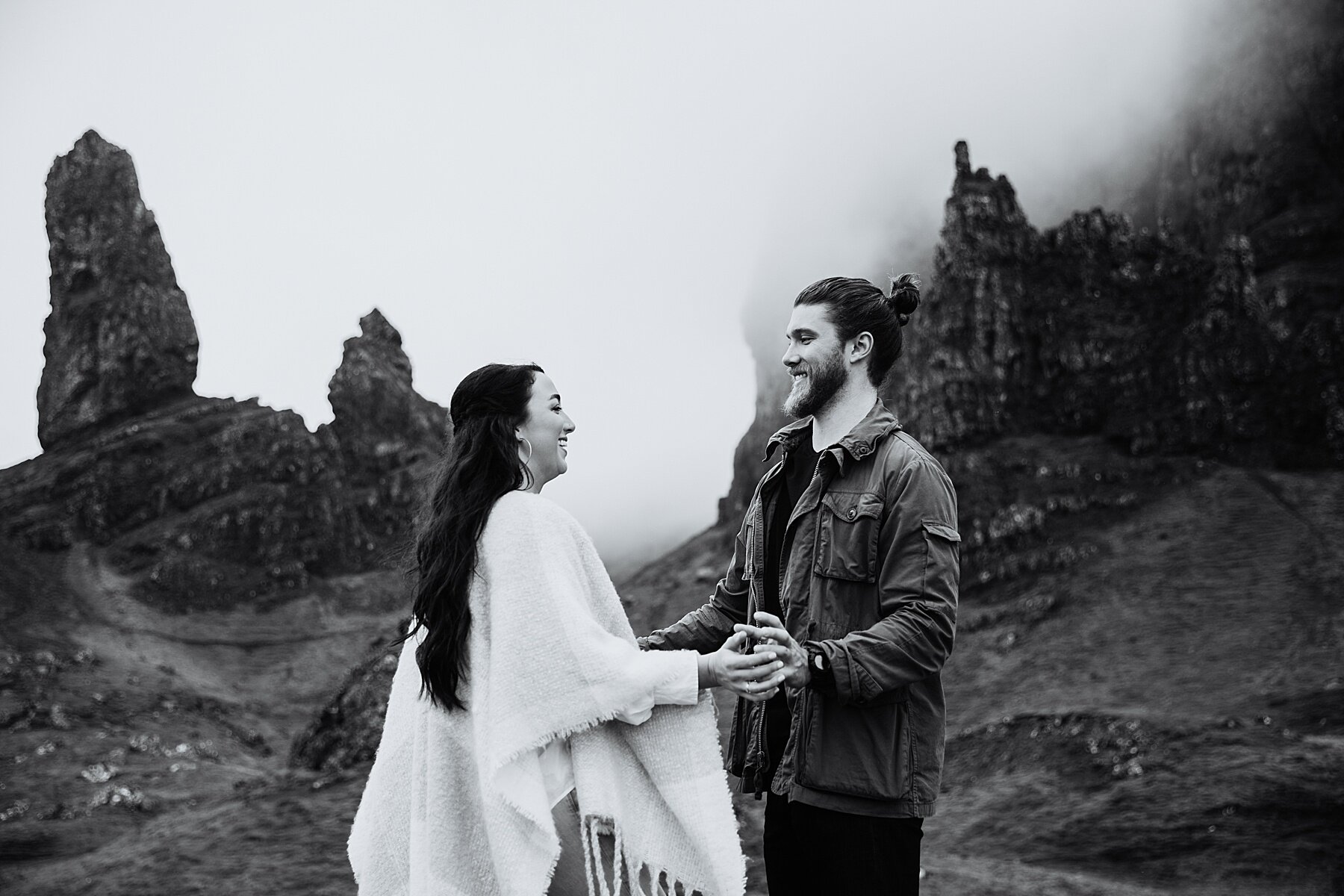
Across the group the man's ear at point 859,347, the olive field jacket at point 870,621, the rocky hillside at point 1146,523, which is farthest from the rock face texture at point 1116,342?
the olive field jacket at point 870,621

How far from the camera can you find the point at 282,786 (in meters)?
15.7

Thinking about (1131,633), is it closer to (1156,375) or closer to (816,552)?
(1156,375)

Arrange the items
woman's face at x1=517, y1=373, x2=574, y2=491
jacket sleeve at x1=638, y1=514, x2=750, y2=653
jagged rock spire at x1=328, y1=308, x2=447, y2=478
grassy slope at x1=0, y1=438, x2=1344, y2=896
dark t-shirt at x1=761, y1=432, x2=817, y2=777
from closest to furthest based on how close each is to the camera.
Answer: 1. woman's face at x1=517, y1=373, x2=574, y2=491
2. dark t-shirt at x1=761, y1=432, x2=817, y2=777
3. jacket sleeve at x1=638, y1=514, x2=750, y2=653
4. grassy slope at x1=0, y1=438, x2=1344, y2=896
5. jagged rock spire at x1=328, y1=308, x2=447, y2=478

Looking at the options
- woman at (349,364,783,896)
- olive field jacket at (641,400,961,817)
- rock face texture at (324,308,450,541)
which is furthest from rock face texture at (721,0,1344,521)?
woman at (349,364,783,896)

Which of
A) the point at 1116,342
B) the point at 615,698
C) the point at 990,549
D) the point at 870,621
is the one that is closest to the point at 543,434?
the point at 615,698

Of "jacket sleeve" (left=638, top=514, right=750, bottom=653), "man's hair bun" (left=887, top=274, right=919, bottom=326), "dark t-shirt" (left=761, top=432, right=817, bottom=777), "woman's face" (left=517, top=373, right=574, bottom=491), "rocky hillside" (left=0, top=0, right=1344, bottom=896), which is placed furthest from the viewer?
"rocky hillside" (left=0, top=0, right=1344, bottom=896)

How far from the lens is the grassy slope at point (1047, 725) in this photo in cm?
1236

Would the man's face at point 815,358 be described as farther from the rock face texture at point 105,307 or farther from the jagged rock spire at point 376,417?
the rock face texture at point 105,307

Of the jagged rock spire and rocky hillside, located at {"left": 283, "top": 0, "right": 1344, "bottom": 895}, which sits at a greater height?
the jagged rock spire

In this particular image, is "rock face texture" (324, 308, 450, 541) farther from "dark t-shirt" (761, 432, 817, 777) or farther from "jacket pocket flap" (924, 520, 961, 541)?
"jacket pocket flap" (924, 520, 961, 541)

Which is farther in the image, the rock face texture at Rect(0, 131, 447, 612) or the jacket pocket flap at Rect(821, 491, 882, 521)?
the rock face texture at Rect(0, 131, 447, 612)

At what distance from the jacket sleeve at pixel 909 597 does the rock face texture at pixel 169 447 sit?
A: 61.4 metres

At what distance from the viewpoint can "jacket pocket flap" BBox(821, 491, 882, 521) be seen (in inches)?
151

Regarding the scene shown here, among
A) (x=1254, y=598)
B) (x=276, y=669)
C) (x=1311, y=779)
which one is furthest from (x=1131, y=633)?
(x=276, y=669)
